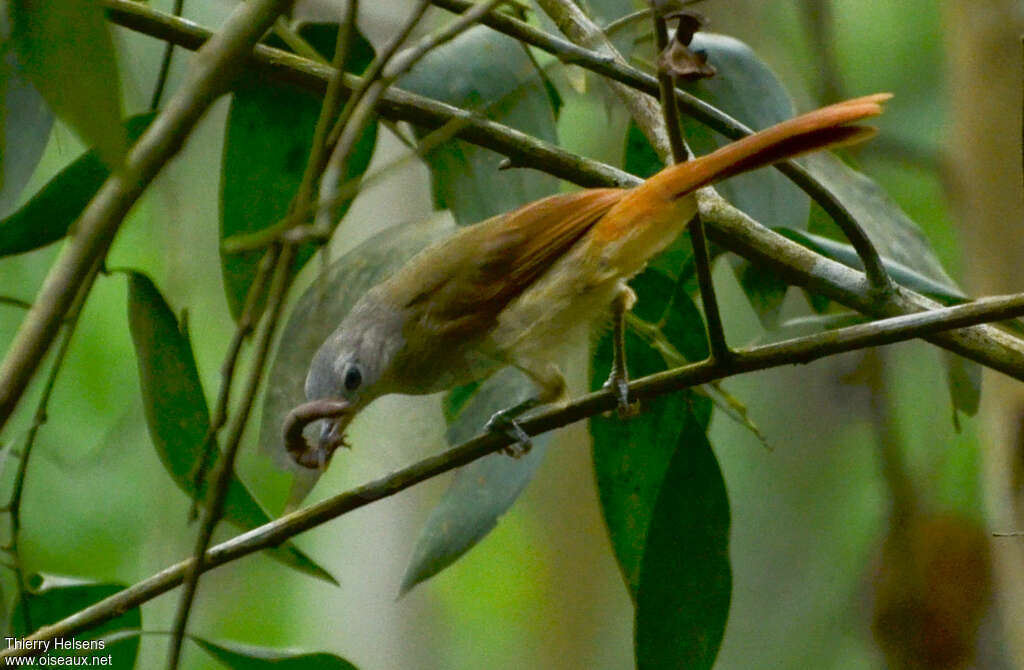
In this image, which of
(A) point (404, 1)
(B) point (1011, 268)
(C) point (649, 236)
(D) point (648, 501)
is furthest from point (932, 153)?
(A) point (404, 1)

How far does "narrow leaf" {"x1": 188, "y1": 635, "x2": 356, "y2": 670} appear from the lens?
166 cm

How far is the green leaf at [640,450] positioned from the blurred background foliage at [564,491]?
187 centimetres

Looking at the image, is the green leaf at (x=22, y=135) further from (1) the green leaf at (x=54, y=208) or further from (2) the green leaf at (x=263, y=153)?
(2) the green leaf at (x=263, y=153)

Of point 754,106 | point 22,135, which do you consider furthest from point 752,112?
point 22,135

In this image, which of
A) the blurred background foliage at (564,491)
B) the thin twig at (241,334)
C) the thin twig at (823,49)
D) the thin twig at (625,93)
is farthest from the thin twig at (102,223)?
the blurred background foliage at (564,491)

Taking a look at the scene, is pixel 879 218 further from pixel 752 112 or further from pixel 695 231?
pixel 695 231

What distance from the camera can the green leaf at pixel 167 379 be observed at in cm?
171

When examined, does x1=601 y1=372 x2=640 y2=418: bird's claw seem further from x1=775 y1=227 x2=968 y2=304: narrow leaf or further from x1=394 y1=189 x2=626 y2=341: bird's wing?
x1=394 y1=189 x2=626 y2=341: bird's wing

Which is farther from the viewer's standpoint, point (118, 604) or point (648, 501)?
point (648, 501)

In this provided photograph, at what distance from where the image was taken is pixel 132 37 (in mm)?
3824

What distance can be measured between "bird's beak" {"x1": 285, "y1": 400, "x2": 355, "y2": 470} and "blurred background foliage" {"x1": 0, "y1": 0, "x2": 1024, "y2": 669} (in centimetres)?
209

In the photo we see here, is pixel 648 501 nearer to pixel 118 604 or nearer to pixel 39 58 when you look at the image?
pixel 118 604

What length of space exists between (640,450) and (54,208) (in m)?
1.01

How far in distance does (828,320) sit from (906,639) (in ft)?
5.86
